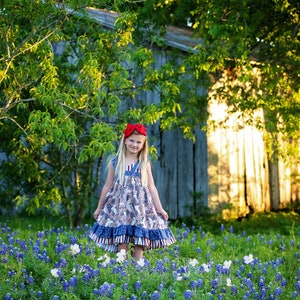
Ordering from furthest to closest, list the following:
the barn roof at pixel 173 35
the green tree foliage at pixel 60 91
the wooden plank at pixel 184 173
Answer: the wooden plank at pixel 184 173, the barn roof at pixel 173 35, the green tree foliage at pixel 60 91

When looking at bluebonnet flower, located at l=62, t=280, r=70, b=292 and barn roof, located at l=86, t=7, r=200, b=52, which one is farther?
barn roof, located at l=86, t=7, r=200, b=52

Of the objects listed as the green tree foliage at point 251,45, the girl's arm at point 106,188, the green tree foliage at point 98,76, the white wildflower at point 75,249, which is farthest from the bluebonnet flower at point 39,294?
the green tree foliage at point 251,45

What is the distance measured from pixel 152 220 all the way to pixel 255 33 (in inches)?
203

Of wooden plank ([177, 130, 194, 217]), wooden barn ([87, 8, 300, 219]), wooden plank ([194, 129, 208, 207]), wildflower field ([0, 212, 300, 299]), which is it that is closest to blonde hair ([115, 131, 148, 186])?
wildflower field ([0, 212, 300, 299])

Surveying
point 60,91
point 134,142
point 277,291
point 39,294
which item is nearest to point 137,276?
point 39,294

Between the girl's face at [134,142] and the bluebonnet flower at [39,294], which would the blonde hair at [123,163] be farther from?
the bluebonnet flower at [39,294]

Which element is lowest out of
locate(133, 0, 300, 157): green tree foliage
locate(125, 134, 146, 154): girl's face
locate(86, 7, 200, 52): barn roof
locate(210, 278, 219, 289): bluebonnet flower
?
locate(210, 278, 219, 289): bluebonnet flower

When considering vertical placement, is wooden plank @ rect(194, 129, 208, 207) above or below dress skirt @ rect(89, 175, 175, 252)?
above

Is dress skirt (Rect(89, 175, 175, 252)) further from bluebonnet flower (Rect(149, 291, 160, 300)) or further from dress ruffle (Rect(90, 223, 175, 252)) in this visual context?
bluebonnet flower (Rect(149, 291, 160, 300))

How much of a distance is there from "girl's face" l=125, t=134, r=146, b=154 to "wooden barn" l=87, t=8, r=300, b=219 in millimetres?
5056

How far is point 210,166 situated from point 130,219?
5.55m

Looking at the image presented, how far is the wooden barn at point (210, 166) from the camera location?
11.7 m

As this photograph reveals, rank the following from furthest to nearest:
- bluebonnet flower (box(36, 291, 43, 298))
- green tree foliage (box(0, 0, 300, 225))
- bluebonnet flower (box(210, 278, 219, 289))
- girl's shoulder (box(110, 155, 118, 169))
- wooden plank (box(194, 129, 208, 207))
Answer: wooden plank (box(194, 129, 208, 207)) < green tree foliage (box(0, 0, 300, 225)) < girl's shoulder (box(110, 155, 118, 169)) < bluebonnet flower (box(210, 278, 219, 289)) < bluebonnet flower (box(36, 291, 43, 298))

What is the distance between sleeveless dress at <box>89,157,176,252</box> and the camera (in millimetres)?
6270
